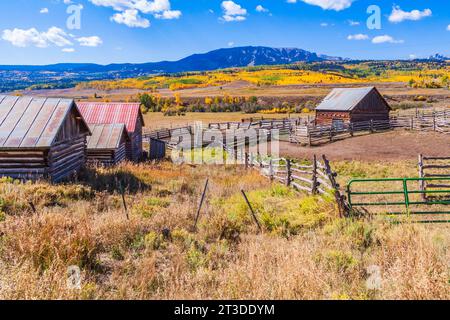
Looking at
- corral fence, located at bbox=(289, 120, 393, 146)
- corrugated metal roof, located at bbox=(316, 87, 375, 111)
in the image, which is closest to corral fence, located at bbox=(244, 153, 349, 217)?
corral fence, located at bbox=(289, 120, 393, 146)

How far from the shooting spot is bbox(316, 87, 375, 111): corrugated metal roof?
37438 mm

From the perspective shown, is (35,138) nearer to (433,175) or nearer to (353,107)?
(433,175)

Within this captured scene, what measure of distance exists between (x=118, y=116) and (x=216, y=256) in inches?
935

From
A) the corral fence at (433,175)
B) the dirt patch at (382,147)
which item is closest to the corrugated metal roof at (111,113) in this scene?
the dirt patch at (382,147)

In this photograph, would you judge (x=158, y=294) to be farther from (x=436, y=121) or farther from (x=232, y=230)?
(x=436, y=121)

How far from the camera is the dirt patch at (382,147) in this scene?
25344 mm

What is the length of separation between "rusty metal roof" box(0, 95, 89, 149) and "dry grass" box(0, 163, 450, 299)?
4669 mm

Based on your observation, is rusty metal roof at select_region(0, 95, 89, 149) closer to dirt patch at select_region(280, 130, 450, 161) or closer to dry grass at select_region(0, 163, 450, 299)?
dry grass at select_region(0, 163, 450, 299)

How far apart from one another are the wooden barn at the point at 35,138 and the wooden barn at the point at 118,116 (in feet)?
37.5

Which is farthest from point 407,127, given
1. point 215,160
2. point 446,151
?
point 215,160


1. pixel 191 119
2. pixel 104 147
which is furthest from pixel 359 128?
pixel 191 119

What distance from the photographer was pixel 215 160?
27.3 meters

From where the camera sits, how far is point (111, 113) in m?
28.0

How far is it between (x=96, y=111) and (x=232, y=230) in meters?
23.4
